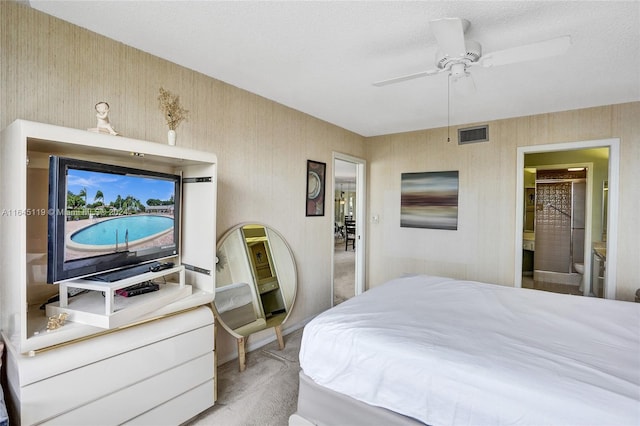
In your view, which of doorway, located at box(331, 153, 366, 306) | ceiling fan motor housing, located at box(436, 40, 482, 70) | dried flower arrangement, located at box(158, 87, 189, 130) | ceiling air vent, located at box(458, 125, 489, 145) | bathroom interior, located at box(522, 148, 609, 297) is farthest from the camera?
bathroom interior, located at box(522, 148, 609, 297)

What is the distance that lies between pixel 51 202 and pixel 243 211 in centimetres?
154

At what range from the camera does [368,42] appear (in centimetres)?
203

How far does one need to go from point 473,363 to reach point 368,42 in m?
1.95

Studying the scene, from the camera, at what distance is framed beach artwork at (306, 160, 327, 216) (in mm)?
3707

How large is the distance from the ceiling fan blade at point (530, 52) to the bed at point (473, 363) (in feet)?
5.06

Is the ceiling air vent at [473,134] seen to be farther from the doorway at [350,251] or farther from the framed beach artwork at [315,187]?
the framed beach artwork at [315,187]

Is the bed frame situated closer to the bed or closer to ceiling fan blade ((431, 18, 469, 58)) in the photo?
the bed

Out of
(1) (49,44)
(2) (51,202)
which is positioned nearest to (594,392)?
(2) (51,202)

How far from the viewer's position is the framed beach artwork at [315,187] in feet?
12.2

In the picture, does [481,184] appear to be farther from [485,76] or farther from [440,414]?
[440,414]

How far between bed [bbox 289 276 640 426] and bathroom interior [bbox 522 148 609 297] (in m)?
3.26

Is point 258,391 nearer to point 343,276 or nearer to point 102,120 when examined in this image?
point 102,120

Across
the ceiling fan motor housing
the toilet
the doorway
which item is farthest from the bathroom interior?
the ceiling fan motor housing

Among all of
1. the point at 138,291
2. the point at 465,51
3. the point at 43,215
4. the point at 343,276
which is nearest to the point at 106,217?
the point at 43,215
